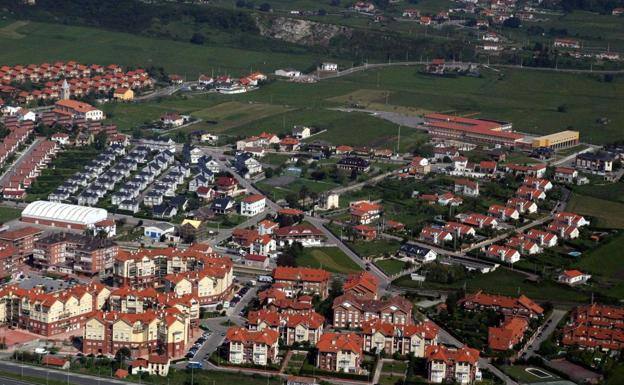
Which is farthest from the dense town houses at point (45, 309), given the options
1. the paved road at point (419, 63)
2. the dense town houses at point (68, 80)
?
the paved road at point (419, 63)

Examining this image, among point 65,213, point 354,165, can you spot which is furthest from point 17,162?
point 354,165

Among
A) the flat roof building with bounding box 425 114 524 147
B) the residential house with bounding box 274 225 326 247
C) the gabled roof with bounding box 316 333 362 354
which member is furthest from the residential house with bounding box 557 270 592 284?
the flat roof building with bounding box 425 114 524 147

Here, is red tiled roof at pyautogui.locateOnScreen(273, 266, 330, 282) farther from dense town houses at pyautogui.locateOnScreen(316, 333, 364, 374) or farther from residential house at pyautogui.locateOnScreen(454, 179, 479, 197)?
residential house at pyautogui.locateOnScreen(454, 179, 479, 197)

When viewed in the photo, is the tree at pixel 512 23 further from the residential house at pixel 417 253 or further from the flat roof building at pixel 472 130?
the residential house at pixel 417 253

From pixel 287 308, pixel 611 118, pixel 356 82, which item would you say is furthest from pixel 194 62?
pixel 287 308

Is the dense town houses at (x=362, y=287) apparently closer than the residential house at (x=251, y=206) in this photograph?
Yes

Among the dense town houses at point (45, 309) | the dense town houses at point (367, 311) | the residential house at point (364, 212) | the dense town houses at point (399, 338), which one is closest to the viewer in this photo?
the dense town houses at point (399, 338)
